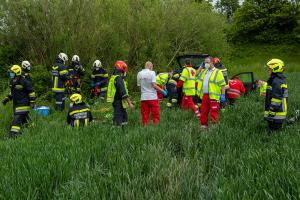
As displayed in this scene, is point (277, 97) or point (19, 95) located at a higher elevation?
point (277, 97)

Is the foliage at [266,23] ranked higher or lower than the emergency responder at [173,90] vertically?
higher

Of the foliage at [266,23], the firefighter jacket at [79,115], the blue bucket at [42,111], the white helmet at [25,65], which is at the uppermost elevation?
the foliage at [266,23]

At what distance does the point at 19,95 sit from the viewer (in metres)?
7.69

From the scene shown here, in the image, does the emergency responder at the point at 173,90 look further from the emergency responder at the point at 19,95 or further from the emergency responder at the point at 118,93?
the emergency responder at the point at 19,95

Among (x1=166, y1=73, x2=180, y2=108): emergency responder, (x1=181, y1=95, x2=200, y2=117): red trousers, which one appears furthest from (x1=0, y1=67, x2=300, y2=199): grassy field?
(x1=166, y1=73, x2=180, y2=108): emergency responder

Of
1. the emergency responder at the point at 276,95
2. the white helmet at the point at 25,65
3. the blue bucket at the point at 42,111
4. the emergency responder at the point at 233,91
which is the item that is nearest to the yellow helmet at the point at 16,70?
the white helmet at the point at 25,65

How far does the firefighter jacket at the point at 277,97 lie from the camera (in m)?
5.63

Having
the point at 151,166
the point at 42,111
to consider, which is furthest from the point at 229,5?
the point at 151,166

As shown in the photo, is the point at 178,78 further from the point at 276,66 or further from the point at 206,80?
the point at 276,66

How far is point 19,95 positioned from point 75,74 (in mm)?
4632

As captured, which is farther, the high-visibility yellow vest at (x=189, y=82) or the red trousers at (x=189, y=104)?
the high-visibility yellow vest at (x=189, y=82)

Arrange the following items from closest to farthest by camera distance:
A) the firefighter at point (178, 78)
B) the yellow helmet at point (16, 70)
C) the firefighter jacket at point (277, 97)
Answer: the firefighter jacket at point (277, 97), the yellow helmet at point (16, 70), the firefighter at point (178, 78)

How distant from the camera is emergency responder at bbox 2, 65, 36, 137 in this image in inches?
296

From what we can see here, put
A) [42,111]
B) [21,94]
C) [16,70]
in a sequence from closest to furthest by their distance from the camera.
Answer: [16,70], [21,94], [42,111]
